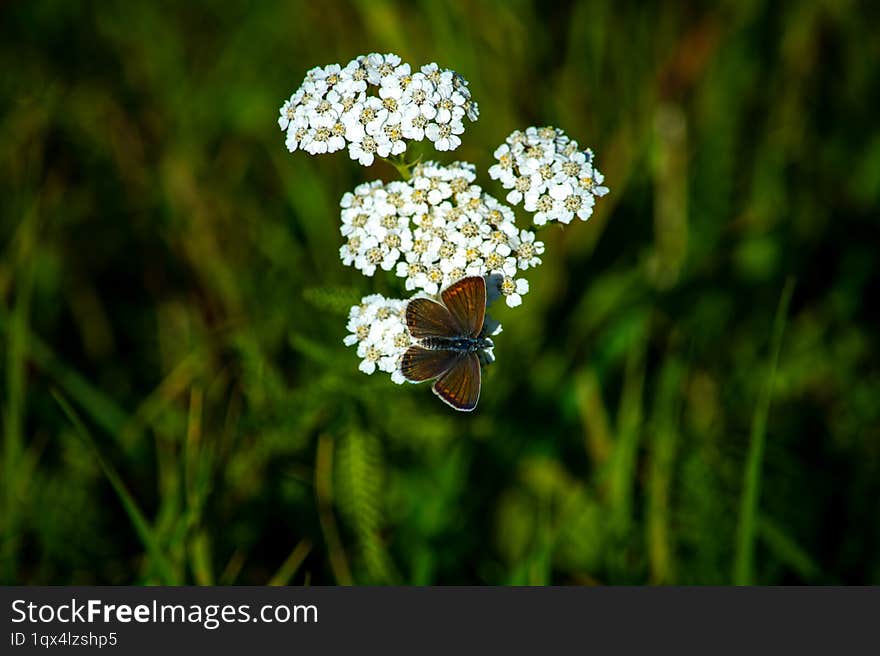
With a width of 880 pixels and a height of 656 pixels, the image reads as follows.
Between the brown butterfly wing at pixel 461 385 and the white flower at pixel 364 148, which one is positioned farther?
the white flower at pixel 364 148

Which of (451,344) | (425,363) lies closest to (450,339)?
(451,344)

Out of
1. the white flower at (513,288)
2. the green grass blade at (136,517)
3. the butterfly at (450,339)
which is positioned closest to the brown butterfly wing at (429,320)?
the butterfly at (450,339)

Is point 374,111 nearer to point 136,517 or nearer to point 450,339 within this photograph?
point 450,339

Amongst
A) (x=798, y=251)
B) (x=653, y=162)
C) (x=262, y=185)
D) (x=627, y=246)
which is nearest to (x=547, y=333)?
(x=627, y=246)

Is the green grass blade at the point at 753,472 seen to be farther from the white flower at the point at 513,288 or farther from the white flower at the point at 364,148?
the white flower at the point at 364,148

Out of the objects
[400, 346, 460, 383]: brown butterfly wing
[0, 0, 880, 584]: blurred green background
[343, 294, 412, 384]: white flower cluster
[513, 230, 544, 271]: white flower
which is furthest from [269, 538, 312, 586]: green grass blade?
[513, 230, 544, 271]: white flower

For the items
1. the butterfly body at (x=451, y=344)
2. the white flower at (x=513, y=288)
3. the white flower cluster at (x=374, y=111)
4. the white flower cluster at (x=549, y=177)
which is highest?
the white flower cluster at (x=374, y=111)

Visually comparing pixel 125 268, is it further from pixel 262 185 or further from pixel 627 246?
pixel 627 246
